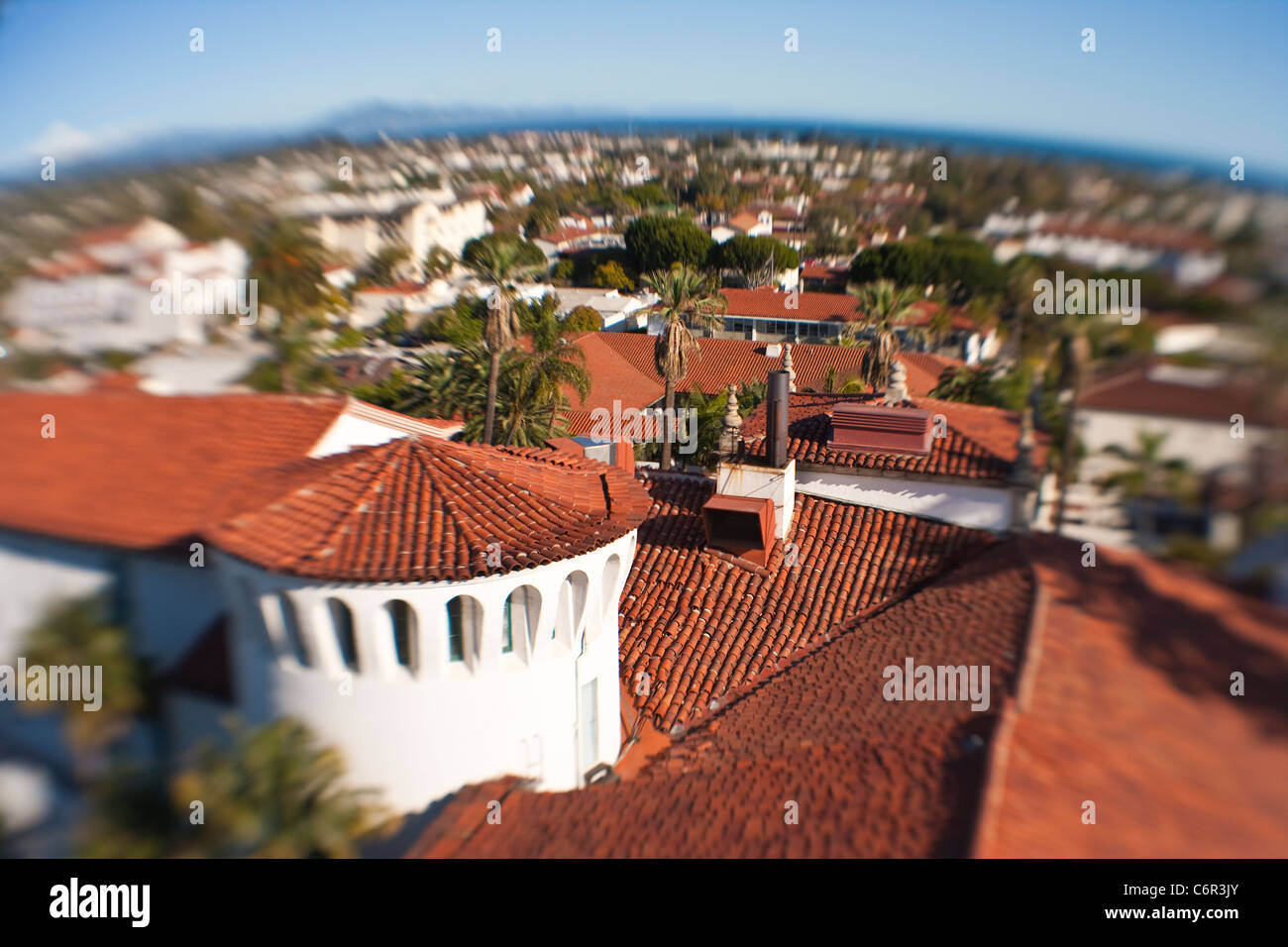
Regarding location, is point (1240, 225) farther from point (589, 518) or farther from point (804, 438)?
point (804, 438)

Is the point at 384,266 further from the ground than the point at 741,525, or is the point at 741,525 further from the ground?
the point at 384,266

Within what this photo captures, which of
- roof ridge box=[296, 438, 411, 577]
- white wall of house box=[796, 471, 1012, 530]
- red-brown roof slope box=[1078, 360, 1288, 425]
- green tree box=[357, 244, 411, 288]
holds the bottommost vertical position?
white wall of house box=[796, 471, 1012, 530]

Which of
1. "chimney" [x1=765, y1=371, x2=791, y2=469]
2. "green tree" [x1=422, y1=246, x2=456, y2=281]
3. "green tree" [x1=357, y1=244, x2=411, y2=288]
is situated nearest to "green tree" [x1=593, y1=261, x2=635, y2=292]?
"chimney" [x1=765, y1=371, x2=791, y2=469]

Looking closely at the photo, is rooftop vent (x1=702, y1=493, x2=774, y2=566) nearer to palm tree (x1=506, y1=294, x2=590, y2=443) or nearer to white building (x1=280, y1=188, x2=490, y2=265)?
white building (x1=280, y1=188, x2=490, y2=265)

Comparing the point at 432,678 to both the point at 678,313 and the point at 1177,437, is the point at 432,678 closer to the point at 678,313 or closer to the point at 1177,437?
the point at 1177,437

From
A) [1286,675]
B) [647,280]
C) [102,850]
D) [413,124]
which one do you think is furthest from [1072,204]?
[647,280]

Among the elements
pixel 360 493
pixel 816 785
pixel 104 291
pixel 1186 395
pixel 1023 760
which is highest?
pixel 104 291

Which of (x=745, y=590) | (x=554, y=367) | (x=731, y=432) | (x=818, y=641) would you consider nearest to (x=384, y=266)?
(x=818, y=641)
